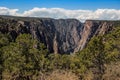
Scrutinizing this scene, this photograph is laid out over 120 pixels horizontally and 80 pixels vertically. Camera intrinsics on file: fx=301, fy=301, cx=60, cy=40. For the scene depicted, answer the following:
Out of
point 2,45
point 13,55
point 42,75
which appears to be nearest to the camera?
point 13,55

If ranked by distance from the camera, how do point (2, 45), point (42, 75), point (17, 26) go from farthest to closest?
point (17, 26), point (2, 45), point (42, 75)

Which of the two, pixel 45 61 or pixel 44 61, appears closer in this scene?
pixel 44 61

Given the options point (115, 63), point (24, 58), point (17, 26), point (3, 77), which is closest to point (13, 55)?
point (24, 58)

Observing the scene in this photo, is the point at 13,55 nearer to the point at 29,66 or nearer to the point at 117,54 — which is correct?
the point at 29,66

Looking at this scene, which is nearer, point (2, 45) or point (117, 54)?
point (117, 54)
